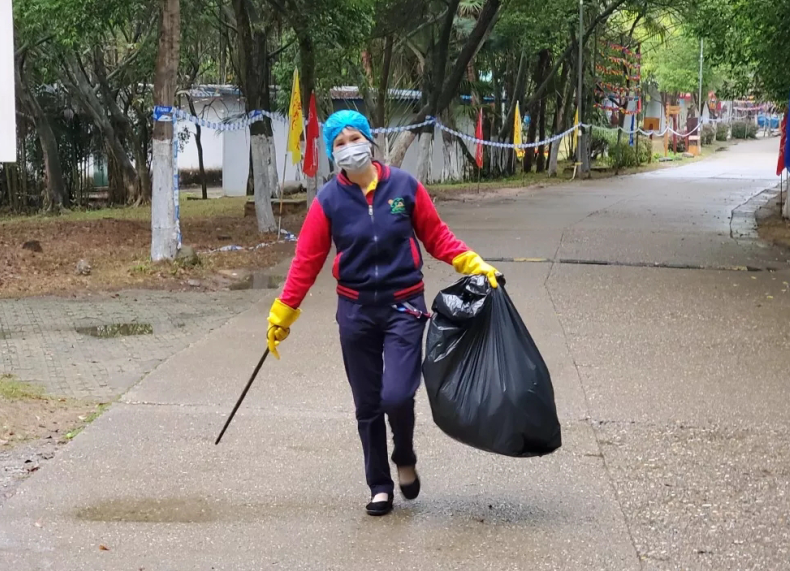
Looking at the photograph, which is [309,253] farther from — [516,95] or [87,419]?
[516,95]

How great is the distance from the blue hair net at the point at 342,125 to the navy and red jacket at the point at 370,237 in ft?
0.48

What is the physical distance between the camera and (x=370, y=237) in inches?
164

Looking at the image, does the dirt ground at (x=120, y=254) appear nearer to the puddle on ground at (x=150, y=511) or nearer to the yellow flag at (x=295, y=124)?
the yellow flag at (x=295, y=124)

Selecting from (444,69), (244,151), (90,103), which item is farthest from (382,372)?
(244,151)

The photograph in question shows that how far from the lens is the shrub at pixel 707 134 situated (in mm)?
Result: 55166

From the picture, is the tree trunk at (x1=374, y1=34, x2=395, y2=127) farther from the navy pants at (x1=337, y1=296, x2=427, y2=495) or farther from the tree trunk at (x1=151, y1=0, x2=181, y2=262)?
the navy pants at (x1=337, y1=296, x2=427, y2=495)

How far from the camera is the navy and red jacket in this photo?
4184mm

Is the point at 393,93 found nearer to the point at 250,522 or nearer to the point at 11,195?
the point at 11,195

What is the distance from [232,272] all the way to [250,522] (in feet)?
23.6

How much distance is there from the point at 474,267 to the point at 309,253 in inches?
28.5

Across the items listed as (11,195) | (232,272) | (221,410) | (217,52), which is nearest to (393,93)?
(217,52)

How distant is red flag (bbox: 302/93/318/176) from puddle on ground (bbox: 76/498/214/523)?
10.3 meters

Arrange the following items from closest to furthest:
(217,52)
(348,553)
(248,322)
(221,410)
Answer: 1. (348,553)
2. (221,410)
3. (248,322)
4. (217,52)

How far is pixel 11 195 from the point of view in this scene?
2319 centimetres
